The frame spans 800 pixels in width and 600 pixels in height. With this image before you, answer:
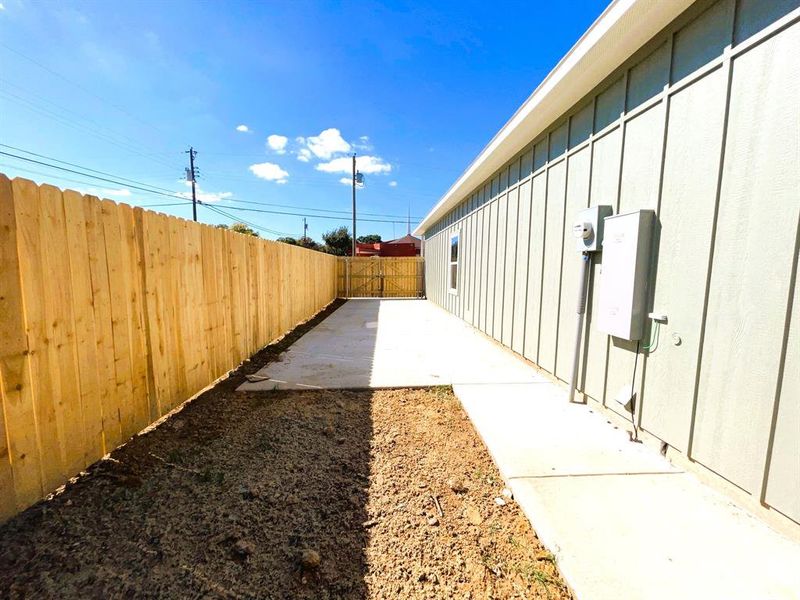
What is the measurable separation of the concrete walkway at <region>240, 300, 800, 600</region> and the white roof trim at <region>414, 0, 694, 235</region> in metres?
2.85

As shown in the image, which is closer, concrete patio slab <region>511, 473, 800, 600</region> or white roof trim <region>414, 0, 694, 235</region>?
concrete patio slab <region>511, 473, 800, 600</region>

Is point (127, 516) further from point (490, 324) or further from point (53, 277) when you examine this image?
point (490, 324)

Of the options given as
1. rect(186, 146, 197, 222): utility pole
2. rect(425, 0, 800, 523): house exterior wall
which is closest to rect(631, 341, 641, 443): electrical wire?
rect(425, 0, 800, 523): house exterior wall

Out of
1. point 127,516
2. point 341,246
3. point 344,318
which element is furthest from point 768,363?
point 341,246

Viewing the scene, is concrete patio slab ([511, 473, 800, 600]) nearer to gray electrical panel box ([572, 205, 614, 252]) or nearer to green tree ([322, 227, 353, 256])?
gray electrical panel box ([572, 205, 614, 252])

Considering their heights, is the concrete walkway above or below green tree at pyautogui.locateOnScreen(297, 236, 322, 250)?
below

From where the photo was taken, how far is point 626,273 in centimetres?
241

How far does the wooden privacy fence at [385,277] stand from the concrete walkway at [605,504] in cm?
1128

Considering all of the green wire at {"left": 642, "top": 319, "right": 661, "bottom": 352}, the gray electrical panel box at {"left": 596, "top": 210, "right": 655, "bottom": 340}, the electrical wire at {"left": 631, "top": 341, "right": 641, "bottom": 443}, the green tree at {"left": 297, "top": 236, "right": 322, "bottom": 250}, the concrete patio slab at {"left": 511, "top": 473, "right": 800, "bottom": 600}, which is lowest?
the concrete patio slab at {"left": 511, "top": 473, "right": 800, "bottom": 600}

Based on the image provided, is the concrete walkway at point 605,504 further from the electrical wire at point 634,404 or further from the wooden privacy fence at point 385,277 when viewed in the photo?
the wooden privacy fence at point 385,277

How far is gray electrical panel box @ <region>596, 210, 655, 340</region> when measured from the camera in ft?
7.62

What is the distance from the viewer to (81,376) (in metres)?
1.89

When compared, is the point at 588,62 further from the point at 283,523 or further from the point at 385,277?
the point at 385,277

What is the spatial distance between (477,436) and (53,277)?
9.10ft
